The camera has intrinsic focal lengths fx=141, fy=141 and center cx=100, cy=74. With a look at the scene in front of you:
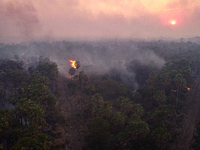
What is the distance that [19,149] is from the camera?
23.5 metres

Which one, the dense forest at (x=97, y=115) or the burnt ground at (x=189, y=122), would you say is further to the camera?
the burnt ground at (x=189, y=122)

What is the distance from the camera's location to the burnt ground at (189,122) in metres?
39.6

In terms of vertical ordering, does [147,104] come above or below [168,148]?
above

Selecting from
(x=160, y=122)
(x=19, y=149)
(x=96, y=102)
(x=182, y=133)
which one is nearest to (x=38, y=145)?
(x=19, y=149)

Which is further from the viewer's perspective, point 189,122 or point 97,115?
point 189,122

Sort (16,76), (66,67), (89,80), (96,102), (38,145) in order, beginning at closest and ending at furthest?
(38,145) → (96,102) → (16,76) → (89,80) → (66,67)

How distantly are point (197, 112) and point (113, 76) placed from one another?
47.4m

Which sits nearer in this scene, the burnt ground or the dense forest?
the dense forest

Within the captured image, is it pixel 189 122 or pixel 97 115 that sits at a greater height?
pixel 97 115

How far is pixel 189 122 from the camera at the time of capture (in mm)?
48062

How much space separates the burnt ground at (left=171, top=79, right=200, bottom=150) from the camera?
130ft

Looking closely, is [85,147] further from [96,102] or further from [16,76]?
[16,76]

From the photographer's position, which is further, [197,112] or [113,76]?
[113,76]

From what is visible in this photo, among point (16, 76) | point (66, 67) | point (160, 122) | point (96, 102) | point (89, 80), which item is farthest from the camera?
point (66, 67)
